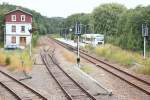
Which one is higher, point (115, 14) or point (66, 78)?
point (115, 14)

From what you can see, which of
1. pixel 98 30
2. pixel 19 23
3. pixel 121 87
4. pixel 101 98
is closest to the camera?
pixel 101 98

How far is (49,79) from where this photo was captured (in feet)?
76.8

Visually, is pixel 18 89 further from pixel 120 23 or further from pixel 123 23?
pixel 120 23

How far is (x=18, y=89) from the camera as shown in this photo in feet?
64.4

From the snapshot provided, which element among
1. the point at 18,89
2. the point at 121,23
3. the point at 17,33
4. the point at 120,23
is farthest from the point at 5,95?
the point at 17,33

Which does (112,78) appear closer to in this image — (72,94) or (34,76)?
(34,76)

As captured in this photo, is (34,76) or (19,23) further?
(19,23)

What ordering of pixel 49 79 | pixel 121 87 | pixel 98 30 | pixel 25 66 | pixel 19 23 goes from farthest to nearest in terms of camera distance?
1. pixel 98 30
2. pixel 19 23
3. pixel 25 66
4. pixel 49 79
5. pixel 121 87

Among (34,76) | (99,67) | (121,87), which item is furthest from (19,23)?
(121,87)

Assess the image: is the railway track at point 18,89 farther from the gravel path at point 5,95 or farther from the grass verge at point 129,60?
the grass verge at point 129,60

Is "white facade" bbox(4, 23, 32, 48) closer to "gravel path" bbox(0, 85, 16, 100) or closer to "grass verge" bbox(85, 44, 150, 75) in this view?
"grass verge" bbox(85, 44, 150, 75)

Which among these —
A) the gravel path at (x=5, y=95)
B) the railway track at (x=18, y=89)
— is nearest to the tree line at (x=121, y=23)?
the railway track at (x=18, y=89)

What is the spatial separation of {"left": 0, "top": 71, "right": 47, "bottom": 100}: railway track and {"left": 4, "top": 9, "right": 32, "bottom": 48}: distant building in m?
48.0

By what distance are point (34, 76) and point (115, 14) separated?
5403 cm
